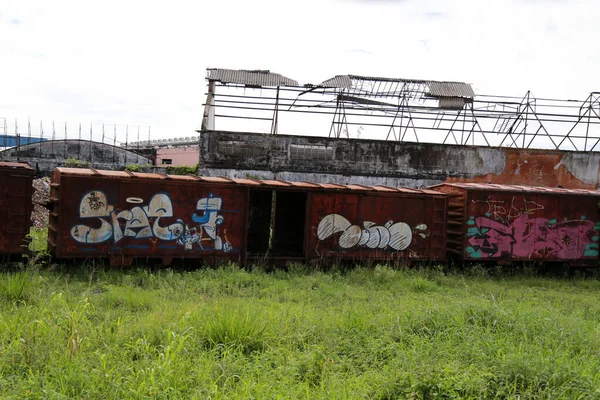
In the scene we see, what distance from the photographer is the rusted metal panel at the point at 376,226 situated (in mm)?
12914

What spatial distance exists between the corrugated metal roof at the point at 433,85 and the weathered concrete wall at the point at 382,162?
248 centimetres

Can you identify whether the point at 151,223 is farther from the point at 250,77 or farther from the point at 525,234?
the point at 250,77

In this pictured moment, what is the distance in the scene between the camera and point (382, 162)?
68.6 ft

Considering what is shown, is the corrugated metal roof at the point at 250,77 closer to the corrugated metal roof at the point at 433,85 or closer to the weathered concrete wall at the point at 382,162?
the corrugated metal roof at the point at 433,85

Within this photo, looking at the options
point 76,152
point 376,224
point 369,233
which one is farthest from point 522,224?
point 76,152

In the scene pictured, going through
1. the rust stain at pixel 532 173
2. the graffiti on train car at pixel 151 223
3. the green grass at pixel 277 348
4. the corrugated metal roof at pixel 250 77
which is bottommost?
the green grass at pixel 277 348

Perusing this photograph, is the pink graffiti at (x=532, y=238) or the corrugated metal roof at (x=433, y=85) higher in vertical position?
the corrugated metal roof at (x=433, y=85)

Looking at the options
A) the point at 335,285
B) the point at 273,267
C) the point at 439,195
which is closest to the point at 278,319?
the point at 335,285

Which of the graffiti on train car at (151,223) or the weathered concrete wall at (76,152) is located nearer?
the graffiti on train car at (151,223)

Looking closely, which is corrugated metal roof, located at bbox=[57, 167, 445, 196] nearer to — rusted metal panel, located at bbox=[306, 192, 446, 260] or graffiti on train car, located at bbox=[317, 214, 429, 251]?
rusted metal panel, located at bbox=[306, 192, 446, 260]

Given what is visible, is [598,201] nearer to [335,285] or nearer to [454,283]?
[454,283]

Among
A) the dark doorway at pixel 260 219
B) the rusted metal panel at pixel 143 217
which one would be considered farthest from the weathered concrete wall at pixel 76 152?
the rusted metal panel at pixel 143 217

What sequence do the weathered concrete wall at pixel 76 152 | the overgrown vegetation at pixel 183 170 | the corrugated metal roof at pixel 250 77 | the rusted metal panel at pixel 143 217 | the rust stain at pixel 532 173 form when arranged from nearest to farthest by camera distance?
the rusted metal panel at pixel 143 217 → the overgrown vegetation at pixel 183 170 → the corrugated metal roof at pixel 250 77 → the rust stain at pixel 532 173 → the weathered concrete wall at pixel 76 152

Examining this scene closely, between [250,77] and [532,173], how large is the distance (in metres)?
12.5
